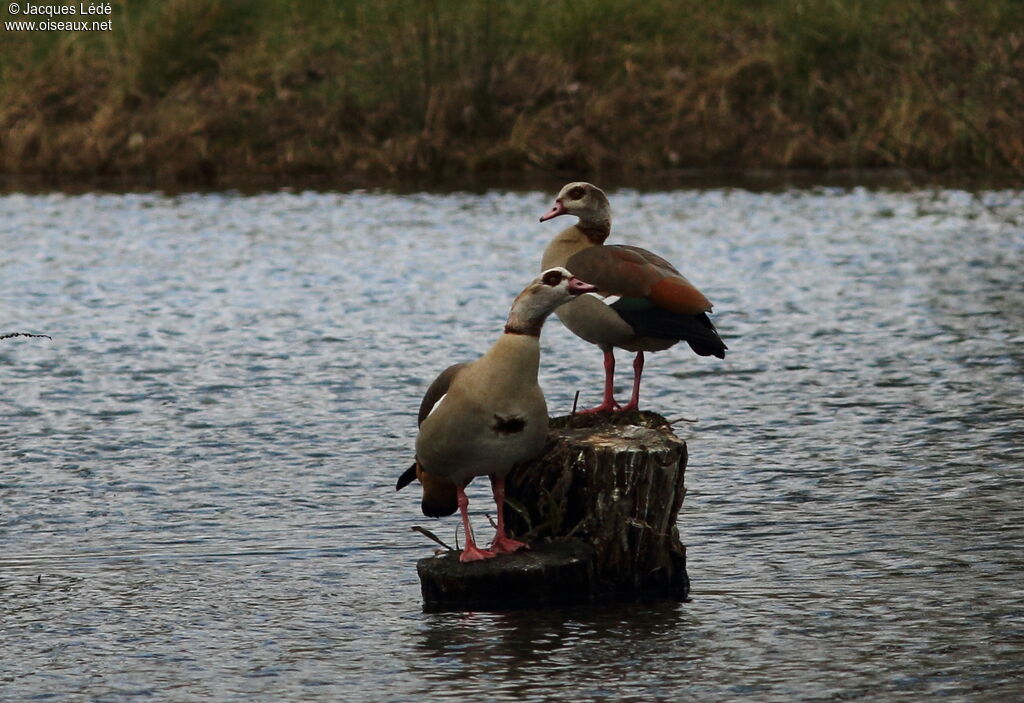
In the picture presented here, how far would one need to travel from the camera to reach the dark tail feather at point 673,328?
8.77 meters

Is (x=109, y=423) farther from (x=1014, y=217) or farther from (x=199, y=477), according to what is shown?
(x=1014, y=217)

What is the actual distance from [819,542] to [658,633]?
5.79 ft

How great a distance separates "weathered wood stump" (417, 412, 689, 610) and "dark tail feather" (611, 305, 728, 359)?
57 centimetres

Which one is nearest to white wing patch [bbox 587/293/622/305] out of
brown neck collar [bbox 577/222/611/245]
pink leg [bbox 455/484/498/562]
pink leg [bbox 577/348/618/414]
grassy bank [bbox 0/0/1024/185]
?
pink leg [bbox 577/348/618/414]

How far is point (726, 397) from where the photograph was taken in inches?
539

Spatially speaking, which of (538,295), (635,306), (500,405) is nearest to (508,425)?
(500,405)

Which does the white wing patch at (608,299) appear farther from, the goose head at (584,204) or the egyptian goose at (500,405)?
the egyptian goose at (500,405)

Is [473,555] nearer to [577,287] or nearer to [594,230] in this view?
[577,287]

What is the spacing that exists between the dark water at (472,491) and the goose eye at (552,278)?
4.82ft

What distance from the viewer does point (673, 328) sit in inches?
346

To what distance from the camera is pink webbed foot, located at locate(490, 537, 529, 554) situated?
8227 mm

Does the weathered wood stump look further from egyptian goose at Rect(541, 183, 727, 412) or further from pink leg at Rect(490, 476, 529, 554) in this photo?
egyptian goose at Rect(541, 183, 727, 412)

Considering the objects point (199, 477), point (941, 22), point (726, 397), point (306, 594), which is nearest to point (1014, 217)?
point (941, 22)

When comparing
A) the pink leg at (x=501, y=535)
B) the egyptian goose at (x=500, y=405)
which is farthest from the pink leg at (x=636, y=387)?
the egyptian goose at (x=500, y=405)
